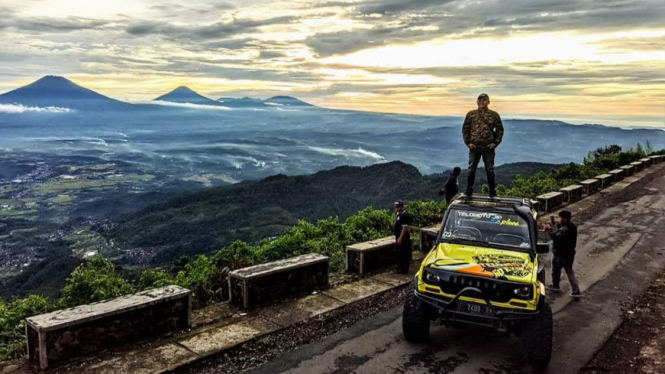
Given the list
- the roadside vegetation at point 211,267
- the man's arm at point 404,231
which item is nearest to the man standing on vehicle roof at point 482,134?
the man's arm at point 404,231

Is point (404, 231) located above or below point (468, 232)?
below

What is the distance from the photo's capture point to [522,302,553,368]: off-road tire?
6016mm

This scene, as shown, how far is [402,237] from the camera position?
32.2 feet

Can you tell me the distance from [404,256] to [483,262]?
3.74 m

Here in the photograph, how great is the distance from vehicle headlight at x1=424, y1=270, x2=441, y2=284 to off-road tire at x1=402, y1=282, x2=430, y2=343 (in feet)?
1.09

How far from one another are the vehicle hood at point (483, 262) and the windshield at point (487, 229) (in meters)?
0.19

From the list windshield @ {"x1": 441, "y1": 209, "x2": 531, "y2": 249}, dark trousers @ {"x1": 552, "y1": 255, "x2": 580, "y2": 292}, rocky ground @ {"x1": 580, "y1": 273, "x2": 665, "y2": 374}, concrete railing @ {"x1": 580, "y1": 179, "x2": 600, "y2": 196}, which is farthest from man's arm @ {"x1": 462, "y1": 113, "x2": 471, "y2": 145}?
concrete railing @ {"x1": 580, "y1": 179, "x2": 600, "y2": 196}

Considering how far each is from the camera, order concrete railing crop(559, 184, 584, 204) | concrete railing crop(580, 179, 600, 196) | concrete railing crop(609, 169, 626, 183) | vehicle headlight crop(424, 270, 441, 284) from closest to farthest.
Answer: vehicle headlight crop(424, 270, 441, 284), concrete railing crop(559, 184, 584, 204), concrete railing crop(580, 179, 600, 196), concrete railing crop(609, 169, 626, 183)

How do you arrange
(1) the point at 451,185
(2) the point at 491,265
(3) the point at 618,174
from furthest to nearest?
(3) the point at 618,174 → (1) the point at 451,185 → (2) the point at 491,265

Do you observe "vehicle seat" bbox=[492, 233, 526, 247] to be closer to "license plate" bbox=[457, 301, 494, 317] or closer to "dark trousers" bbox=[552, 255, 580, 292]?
"license plate" bbox=[457, 301, 494, 317]

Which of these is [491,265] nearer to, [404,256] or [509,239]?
[509,239]

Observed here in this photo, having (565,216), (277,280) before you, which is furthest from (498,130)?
(277,280)

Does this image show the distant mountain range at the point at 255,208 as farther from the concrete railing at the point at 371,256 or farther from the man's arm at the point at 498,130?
the concrete railing at the point at 371,256

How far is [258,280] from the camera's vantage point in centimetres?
802
